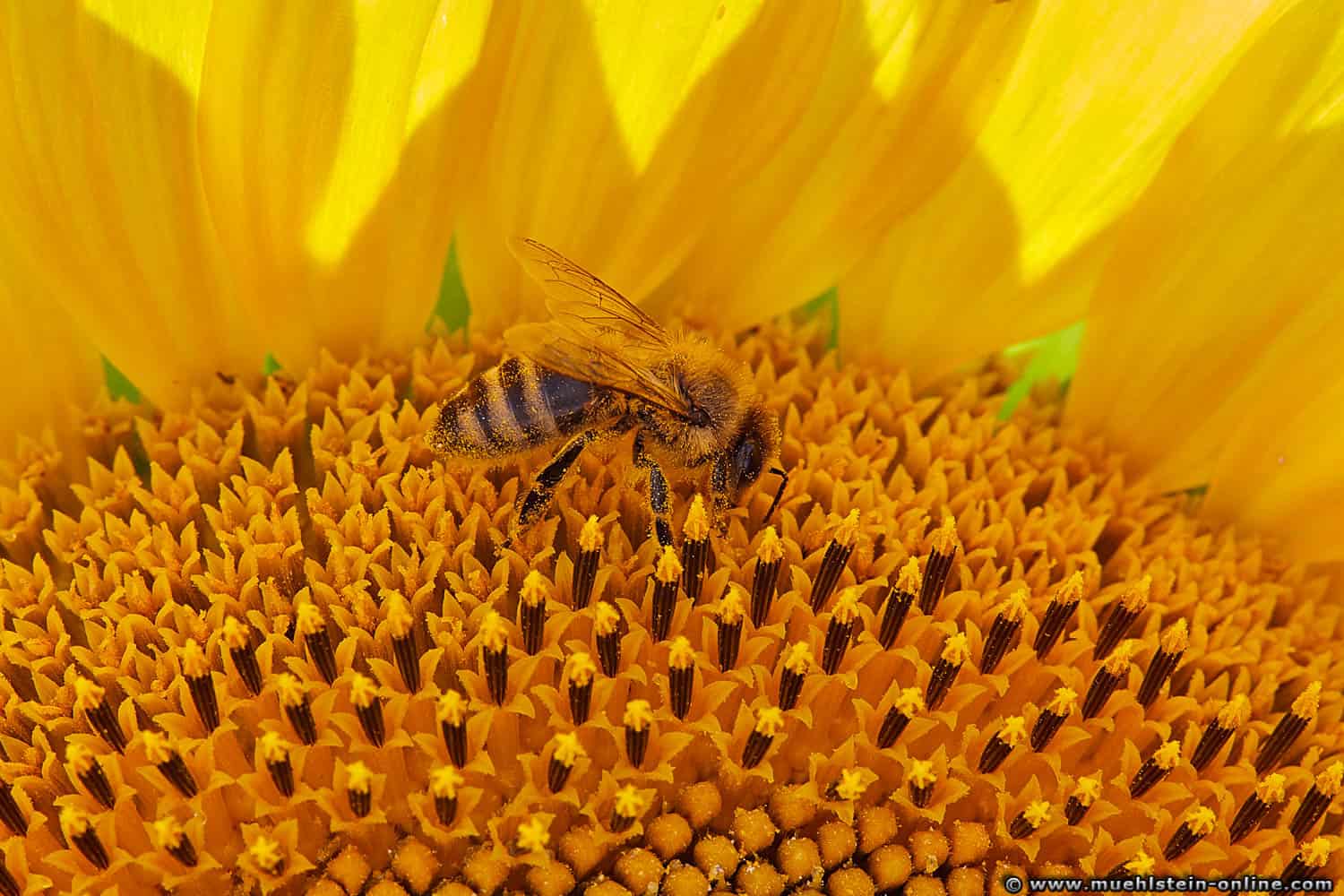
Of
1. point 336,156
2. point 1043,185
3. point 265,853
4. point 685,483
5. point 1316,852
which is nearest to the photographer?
point 265,853

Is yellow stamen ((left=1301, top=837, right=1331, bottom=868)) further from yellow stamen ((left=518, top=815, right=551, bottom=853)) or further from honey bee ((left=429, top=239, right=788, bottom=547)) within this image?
yellow stamen ((left=518, top=815, right=551, bottom=853))

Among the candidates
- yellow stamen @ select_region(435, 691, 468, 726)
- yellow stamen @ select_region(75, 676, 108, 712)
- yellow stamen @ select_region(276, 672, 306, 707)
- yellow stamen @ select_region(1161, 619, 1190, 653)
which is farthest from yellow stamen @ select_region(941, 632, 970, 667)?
yellow stamen @ select_region(75, 676, 108, 712)

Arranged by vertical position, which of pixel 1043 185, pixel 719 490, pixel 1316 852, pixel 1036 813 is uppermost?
pixel 1043 185

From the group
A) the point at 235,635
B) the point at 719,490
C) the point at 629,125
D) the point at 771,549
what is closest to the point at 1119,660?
the point at 771,549

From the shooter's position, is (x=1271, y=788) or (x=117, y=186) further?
(x=117, y=186)

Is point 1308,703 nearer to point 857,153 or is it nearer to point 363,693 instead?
point 857,153

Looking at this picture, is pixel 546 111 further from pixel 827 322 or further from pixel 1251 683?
pixel 1251 683

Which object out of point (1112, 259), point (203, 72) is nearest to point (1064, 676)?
point (1112, 259)
